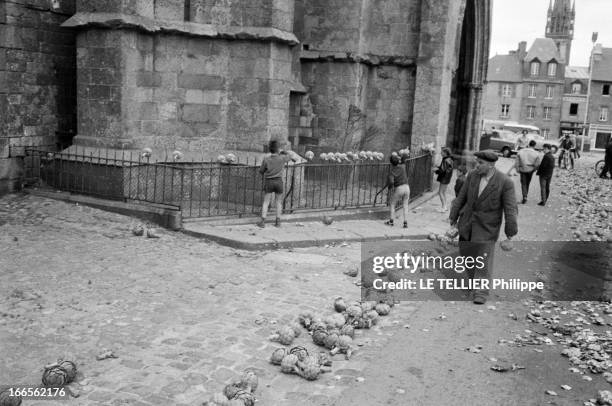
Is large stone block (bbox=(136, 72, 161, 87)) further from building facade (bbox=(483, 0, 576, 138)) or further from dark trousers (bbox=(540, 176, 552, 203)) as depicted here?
building facade (bbox=(483, 0, 576, 138))

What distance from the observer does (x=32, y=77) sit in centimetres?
1191

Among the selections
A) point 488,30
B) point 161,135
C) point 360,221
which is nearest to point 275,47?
point 161,135

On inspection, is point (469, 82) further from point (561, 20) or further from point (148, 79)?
point (561, 20)

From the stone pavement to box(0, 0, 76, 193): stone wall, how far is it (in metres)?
4.09

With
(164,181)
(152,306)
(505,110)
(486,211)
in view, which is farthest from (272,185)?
(505,110)

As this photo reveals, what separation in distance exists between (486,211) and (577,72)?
71761mm

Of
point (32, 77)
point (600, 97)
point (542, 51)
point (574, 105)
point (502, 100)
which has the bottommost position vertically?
point (32, 77)

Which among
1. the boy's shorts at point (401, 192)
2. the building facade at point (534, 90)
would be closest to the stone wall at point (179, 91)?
the boy's shorts at point (401, 192)

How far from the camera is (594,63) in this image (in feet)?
217

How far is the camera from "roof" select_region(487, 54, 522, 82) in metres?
68.8

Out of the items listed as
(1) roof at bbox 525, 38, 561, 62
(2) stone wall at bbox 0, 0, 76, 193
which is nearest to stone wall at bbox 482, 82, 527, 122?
(1) roof at bbox 525, 38, 561, 62

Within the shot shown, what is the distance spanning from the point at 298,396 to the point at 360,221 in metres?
7.32

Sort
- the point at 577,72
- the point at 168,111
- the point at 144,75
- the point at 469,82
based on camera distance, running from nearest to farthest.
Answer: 1. the point at 144,75
2. the point at 168,111
3. the point at 469,82
4. the point at 577,72

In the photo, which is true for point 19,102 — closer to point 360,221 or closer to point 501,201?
point 360,221
